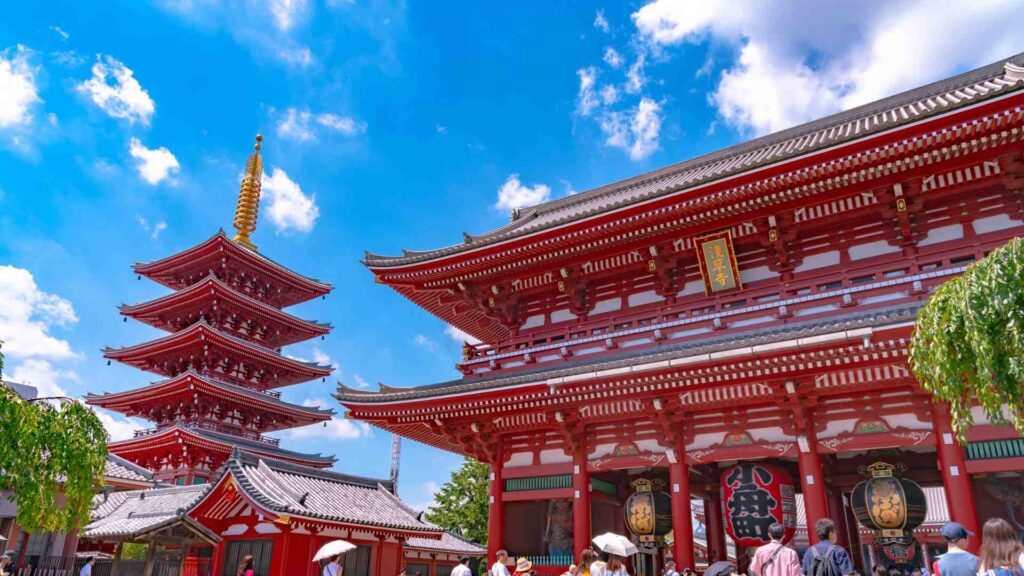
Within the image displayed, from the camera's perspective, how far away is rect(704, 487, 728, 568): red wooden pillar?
692 inches

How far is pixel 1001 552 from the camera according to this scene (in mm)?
5340

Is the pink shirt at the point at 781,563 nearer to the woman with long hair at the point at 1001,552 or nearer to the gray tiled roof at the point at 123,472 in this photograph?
the woman with long hair at the point at 1001,552

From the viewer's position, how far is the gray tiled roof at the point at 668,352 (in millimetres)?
11711

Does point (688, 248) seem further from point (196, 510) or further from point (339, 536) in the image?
point (196, 510)

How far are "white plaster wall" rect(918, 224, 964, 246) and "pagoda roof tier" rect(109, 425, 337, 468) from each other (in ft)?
97.6

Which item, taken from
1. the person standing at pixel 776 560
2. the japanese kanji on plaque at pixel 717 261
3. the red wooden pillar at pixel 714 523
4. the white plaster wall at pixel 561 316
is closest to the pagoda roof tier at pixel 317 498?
the white plaster wall at pixel 561 316

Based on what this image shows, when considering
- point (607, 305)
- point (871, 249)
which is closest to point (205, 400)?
point (607, 305)

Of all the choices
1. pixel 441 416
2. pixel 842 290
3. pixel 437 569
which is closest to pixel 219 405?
pixel 437 569

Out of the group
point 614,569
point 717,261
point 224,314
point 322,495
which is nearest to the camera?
point 614,569

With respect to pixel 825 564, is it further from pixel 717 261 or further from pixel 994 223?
pixel 994 223

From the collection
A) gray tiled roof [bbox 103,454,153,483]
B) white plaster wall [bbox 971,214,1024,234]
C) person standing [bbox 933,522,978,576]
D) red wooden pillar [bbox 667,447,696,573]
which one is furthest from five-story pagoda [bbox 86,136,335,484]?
person standing [bbox 933,522,978,576]

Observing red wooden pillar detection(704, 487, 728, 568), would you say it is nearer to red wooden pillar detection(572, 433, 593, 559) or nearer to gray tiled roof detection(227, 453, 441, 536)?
red wooden pillar detection(572, 433, 593, 559)

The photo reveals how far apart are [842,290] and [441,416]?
9.53 metres

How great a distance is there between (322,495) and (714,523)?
1137 centimetres
